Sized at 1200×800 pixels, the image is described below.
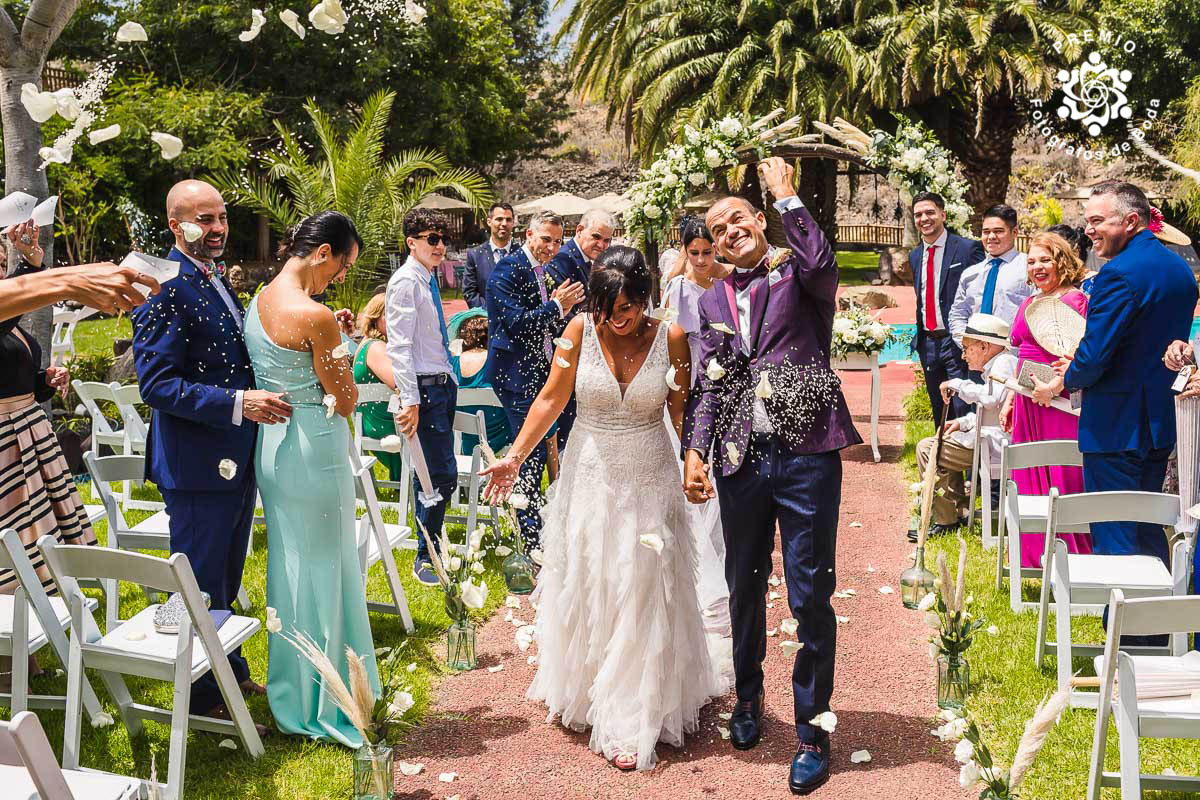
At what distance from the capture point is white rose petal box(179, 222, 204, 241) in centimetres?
418

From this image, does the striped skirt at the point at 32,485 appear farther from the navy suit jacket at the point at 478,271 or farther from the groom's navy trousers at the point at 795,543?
the navy suit jacket at the point at 478,271

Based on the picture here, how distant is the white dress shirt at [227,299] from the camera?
4.16 metres

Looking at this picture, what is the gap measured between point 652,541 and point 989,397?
12.4 feet

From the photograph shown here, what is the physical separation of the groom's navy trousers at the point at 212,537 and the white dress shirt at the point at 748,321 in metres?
2.13

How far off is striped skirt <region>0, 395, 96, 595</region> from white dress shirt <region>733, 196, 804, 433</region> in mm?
3170

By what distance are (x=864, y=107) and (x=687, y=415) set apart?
24141mm

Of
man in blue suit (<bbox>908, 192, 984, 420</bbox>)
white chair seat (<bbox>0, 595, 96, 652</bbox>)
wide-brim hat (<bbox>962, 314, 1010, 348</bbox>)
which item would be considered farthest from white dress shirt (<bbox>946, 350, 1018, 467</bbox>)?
white chair seat (<bbox>0, 595, 96, 652</bbox>)

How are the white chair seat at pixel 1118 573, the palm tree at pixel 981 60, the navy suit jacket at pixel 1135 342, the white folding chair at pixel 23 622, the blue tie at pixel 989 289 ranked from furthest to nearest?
the palm tree at pixel 981 60
the blue tie at pixel 989 289
the navy suit jacket at pixel 1135 342
the white chair seat at pixel 1118 573
the white folding chair at pixel 23 622

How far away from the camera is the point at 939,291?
325 inches

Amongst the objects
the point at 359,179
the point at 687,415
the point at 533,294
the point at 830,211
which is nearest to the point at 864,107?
the point at 830,211

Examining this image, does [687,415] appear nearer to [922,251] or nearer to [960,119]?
[922,251]

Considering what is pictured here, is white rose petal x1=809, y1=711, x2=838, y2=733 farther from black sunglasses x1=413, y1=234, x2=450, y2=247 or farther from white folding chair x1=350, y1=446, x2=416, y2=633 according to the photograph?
black sunglasses x1=413, y1=234, x2=450, y2=247

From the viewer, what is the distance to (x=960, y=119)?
2830cm

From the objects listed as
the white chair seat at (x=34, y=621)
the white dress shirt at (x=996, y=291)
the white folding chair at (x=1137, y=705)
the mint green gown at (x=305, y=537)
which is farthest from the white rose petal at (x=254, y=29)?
the white dress shirt at (x=996, y=291)
